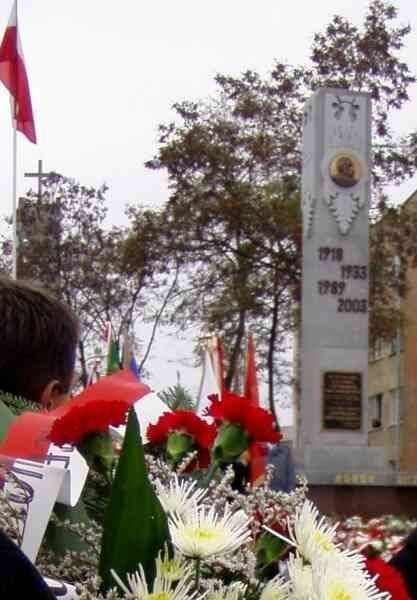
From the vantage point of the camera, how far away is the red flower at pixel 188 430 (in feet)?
6.02

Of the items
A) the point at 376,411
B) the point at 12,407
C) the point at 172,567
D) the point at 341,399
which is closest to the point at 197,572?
the point at 172,567

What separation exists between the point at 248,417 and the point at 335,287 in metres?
19.8

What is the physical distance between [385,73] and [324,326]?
35.1ft

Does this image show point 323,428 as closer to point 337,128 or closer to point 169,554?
point 337,128

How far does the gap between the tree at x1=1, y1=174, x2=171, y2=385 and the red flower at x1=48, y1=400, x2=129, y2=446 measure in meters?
33.2

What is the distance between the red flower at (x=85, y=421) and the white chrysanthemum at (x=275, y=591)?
0.81 feet

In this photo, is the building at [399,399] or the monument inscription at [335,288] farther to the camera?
the building at [399,399]

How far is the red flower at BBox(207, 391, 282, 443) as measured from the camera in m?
1.72

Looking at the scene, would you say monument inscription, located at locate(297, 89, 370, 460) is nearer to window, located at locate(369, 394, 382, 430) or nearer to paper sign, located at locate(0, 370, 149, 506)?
paper sign, located at locate(0, 370, 149, 506)

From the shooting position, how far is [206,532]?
4.99 ft

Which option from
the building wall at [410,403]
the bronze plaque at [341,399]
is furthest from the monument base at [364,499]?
the building wall at [410,403]

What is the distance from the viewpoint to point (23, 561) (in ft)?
4.21

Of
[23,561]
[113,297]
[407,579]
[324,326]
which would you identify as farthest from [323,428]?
[23,561]

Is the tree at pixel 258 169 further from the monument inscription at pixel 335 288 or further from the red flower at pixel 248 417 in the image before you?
the red flower at pixel 248 417
